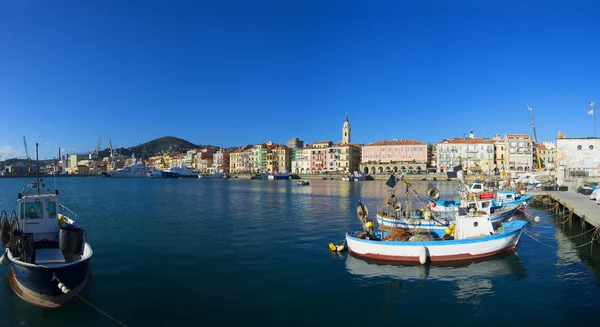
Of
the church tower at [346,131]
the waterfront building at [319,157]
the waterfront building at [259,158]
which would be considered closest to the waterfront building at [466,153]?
the church tower at [346,131]

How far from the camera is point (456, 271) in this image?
1800 cm

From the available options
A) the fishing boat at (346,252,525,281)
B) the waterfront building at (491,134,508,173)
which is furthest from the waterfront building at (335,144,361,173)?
the fishing boat at (346,252,525,281)

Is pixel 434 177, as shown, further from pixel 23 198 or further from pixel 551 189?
pixel 23 198

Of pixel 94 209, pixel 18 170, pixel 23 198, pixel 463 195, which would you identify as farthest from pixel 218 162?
pixel 23 198

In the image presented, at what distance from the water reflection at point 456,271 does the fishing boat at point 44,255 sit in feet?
36.1

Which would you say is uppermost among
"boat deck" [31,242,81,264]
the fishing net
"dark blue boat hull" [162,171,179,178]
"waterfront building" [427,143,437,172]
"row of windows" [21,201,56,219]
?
"waterfront building" [427,143,437,172]

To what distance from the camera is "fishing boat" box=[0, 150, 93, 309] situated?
12.7 m

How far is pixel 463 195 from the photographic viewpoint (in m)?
34.4

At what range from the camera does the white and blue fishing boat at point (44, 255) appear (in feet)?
41.7

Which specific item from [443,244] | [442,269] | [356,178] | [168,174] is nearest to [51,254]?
[442,269]

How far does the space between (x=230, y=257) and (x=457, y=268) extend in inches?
435

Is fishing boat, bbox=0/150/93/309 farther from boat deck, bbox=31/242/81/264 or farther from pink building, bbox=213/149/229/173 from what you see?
pink building, bbox=213/149/229/173

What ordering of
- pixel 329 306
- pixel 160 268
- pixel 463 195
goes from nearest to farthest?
pixel 329 306, pixel 160 268, pixel 463 195

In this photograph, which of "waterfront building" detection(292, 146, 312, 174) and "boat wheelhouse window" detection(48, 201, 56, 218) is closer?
"boat wheelhouse window" detection(48, 201, 56, 218)
